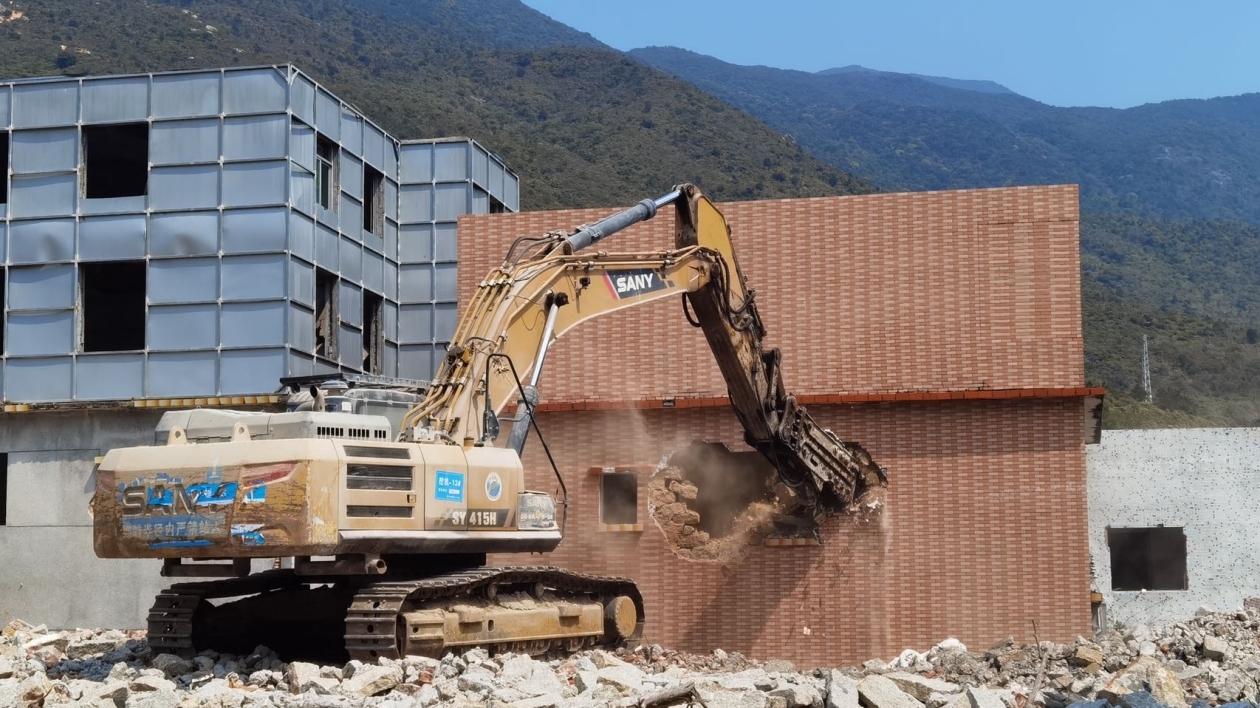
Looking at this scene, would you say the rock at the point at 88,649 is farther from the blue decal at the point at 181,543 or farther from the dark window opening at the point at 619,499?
the dark window opening at the point at 619,499

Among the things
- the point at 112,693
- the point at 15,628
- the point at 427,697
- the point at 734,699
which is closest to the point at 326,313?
the point at 15,628

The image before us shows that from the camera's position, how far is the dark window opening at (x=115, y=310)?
28670 millimetres

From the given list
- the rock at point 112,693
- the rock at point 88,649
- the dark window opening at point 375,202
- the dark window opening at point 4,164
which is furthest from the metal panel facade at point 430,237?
the rock at point 112,693

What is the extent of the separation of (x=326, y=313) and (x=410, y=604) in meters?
14.2

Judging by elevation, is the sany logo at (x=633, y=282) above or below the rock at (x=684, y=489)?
above

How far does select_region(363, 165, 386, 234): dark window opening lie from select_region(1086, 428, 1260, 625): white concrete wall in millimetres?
15201

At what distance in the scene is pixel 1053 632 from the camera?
64.1 ft

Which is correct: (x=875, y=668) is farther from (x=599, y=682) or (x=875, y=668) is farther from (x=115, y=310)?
(x=115, y=310)

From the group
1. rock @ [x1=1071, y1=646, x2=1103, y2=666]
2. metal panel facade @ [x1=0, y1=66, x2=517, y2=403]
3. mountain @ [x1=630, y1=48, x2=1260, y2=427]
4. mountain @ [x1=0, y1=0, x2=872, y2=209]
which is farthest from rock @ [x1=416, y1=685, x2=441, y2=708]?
mountain @ [x1=0, y1=0, x2=872, y2=209]

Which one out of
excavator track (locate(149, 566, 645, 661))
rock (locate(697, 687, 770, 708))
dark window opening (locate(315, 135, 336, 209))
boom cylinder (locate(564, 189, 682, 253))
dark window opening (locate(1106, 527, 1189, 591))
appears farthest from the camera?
dark window opening (locate(315, 135, 336, 209))

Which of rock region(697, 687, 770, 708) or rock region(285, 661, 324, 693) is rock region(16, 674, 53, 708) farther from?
rock region(697, 687, 770, 708)

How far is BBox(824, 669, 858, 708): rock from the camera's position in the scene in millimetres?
11844

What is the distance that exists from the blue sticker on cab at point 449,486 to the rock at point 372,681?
1819mm

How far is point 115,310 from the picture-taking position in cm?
3122
